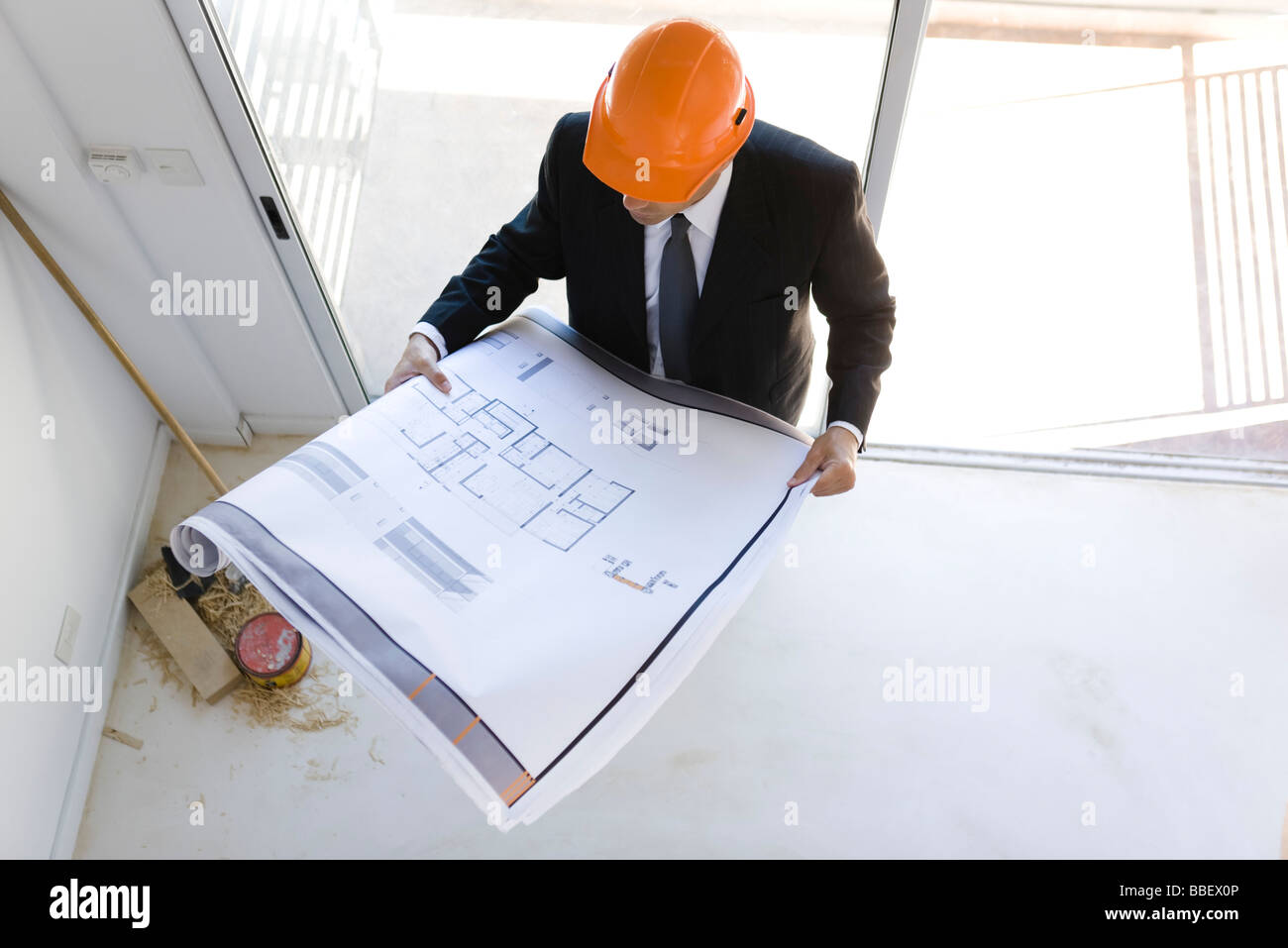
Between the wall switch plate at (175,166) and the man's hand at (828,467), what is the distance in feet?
4.64

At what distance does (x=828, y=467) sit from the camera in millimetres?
1382

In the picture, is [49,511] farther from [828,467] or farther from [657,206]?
[828,467]

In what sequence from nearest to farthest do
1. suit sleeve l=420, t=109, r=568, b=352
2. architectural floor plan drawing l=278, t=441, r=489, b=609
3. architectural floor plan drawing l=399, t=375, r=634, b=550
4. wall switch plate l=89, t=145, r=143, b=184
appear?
architectural floor plan drawing l=278, t=441, r=489, b=609 < architectural floor plan drawing l=399, t=375, r=634, b=550 < suit sleeve l=420, t=109, r=568, b=352 < wall switch plate l=89, t=145, r=143, b=184

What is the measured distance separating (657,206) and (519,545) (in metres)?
0.49

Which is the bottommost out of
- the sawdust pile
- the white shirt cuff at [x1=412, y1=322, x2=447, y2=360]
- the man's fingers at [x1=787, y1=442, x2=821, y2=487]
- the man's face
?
the sawdust pile

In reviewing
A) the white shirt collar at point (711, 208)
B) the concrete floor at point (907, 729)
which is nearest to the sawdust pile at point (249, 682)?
the concrete floor at point (907, 729)

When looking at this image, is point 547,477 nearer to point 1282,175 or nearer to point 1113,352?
point 1113,352

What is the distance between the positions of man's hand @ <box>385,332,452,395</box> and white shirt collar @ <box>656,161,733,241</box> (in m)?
0.38

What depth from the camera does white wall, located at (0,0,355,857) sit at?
1790 millimetres

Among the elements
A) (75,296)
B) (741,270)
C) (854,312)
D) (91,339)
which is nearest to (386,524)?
(741,270)

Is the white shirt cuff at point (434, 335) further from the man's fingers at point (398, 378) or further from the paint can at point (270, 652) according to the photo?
the paint can at point (270, 652)

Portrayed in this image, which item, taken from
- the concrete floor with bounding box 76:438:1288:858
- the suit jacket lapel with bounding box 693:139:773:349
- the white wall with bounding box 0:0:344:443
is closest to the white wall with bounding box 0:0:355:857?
the white wall with bounding box 0:0:344:443

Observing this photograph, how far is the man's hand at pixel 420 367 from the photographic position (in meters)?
1.39

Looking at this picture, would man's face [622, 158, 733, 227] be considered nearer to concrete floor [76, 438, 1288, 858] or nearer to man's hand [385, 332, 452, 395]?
man's hand [385, 332, 452, 395]
